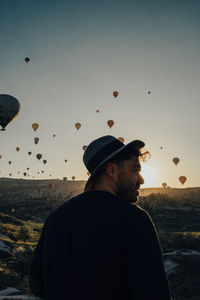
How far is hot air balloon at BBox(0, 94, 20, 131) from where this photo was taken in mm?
29359

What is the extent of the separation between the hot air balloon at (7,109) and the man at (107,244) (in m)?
28.9

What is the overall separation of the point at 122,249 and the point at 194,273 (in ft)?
33.5

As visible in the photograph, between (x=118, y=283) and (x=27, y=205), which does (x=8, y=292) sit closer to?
(x=118, y=283)

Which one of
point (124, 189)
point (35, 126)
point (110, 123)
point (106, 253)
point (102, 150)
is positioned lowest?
point (106, 253)

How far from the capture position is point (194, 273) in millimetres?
10594

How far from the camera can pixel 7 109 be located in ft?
96.6

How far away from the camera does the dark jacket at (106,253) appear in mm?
1755

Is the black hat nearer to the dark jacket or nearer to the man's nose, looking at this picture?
the man's nose

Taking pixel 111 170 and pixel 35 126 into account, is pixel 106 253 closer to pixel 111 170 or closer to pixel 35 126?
pixel 111 170

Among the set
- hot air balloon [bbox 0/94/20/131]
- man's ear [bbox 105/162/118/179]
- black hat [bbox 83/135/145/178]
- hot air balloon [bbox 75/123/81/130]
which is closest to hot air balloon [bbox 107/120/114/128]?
hot air balloon [bbox 75/123/81/130]

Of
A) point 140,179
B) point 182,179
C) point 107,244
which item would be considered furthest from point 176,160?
point 107,244

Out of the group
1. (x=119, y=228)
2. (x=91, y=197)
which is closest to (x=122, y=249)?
(x=119, y=228)

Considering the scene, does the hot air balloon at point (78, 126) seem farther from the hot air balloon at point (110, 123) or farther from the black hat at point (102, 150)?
the black hat at point (102, 150)

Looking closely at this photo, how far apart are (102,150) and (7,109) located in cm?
2897
